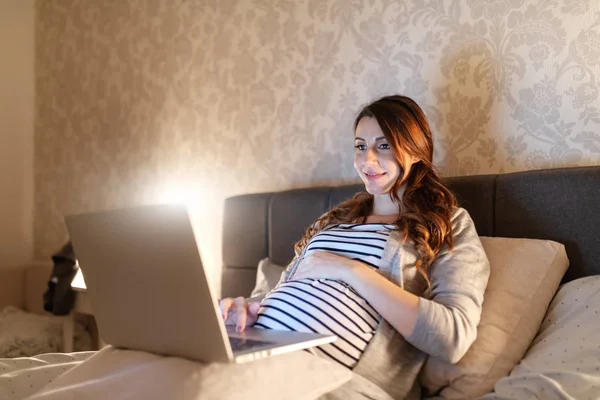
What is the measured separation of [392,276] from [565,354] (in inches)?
13.9

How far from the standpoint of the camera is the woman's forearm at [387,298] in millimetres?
1131

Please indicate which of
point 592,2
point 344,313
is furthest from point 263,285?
point 592,2

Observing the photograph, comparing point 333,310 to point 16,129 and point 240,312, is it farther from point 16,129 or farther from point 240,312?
point 16,129

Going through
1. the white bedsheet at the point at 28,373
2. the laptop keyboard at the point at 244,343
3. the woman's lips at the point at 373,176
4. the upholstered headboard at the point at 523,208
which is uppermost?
the woman's lips at the point at 373,176

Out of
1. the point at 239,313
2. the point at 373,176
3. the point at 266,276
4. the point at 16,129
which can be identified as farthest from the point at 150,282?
the point at 16,129

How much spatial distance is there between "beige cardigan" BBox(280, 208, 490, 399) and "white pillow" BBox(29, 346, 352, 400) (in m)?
0.17

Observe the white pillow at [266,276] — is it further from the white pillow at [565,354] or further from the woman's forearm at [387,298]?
the white pillow at [565,354]

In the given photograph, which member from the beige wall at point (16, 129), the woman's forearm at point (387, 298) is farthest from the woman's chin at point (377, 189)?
the beige wall at point (16, 129)

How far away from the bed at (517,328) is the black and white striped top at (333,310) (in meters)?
0.10

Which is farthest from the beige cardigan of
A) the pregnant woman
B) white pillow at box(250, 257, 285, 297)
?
white pillow at box(250, 257, 285, 297)

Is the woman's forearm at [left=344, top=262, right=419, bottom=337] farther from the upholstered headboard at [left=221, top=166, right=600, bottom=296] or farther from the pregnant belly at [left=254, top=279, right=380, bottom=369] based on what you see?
the upholstered headboard at [left=221, top=166, right=600, bottom=296]

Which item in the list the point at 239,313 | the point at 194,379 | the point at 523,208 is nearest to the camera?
the point at 194,379

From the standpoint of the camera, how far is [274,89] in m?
2.12

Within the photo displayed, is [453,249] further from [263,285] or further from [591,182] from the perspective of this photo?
[263,285]
